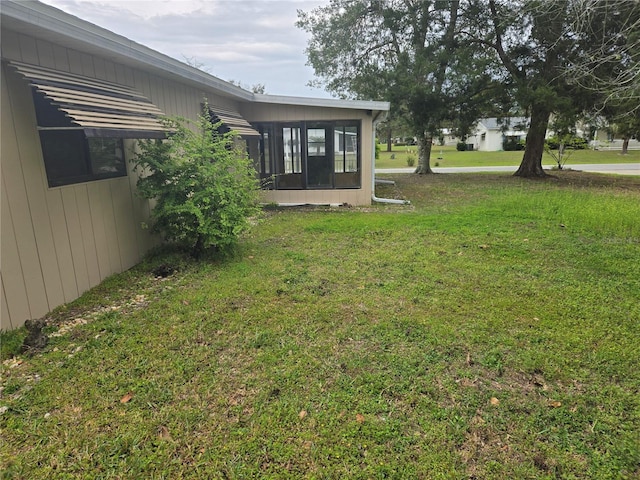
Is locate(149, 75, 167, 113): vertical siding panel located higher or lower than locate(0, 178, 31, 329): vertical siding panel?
higher

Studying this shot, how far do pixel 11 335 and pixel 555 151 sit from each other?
33081 mm

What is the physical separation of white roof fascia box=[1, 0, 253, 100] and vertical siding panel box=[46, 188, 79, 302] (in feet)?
4.88

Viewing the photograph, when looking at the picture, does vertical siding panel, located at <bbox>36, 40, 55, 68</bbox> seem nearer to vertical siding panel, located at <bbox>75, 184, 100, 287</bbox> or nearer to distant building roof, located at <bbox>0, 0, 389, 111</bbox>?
distant building roof, located at <bbox>0, 0, 389, 111</bbox>

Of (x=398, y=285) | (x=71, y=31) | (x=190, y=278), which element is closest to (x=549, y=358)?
(x=398, y=285)

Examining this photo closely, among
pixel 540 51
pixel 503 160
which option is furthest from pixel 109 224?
→ pixel 503 160

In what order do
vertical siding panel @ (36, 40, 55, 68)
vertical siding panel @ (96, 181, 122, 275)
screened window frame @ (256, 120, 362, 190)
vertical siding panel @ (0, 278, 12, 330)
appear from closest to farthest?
1. vertical siding panel @ (0, 278, 12, 330)
2. vertical siding panel @ (36, 40, 55, 68)
3. vertical siding panel @ (96, 181, 122, 275)
4. screened window frame @ (256, 120, 362, 190)

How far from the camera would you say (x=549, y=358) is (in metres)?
3.06

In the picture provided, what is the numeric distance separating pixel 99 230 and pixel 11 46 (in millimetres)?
1995

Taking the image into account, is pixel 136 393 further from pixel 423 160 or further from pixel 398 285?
pixel 423 160

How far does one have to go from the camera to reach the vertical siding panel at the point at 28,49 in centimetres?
353

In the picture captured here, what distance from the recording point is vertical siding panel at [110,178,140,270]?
503cm

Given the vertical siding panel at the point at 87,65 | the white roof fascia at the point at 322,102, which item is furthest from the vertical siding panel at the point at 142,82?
the white roof fascia at the point at 322,102

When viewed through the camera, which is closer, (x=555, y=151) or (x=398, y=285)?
(x=398, y=285)

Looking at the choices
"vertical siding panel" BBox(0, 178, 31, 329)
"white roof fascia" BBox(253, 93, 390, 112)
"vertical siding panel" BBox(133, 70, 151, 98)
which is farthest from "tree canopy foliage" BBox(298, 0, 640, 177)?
"vertical siding panel" BBox(0, 178, 31, 329)
